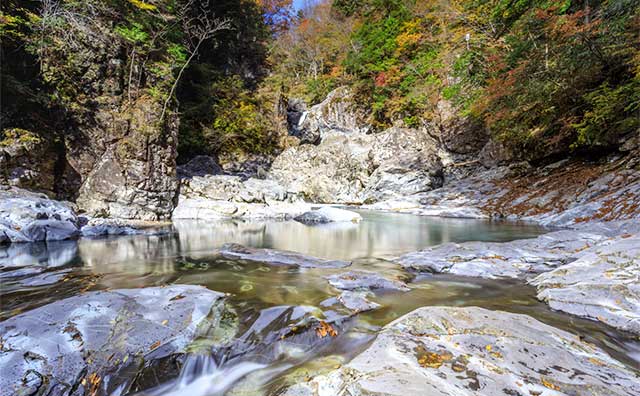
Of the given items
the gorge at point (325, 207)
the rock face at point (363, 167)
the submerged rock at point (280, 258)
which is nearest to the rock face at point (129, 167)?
the gorge at point (325, 207)

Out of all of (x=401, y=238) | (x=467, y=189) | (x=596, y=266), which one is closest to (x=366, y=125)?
(x=467, y=189)

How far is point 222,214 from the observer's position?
1148 cm

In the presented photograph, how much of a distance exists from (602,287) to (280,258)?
411 centimetres

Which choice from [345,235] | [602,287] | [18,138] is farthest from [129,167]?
[602,287]

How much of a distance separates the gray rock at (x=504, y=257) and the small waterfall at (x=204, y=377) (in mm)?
3273

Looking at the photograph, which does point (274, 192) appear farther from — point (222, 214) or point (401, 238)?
point (401, 238)

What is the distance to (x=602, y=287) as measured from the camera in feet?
9.74

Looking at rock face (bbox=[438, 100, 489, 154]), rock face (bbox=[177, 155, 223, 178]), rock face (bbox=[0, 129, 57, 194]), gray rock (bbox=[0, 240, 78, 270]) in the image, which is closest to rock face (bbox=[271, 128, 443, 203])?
rock face (bbox=[438, 100, 489, 154])

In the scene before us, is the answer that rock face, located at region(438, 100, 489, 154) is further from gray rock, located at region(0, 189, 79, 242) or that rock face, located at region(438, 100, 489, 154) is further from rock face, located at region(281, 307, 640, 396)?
gray rock, located at region(0, 189, 79, 242)

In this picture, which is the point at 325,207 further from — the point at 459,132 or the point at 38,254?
the point at 459,132

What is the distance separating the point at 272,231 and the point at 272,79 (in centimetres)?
1588

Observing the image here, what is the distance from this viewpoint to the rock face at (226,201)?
1134 cm

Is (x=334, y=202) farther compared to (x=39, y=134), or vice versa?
(x=334, y=202)

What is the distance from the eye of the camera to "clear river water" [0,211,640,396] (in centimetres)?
213
